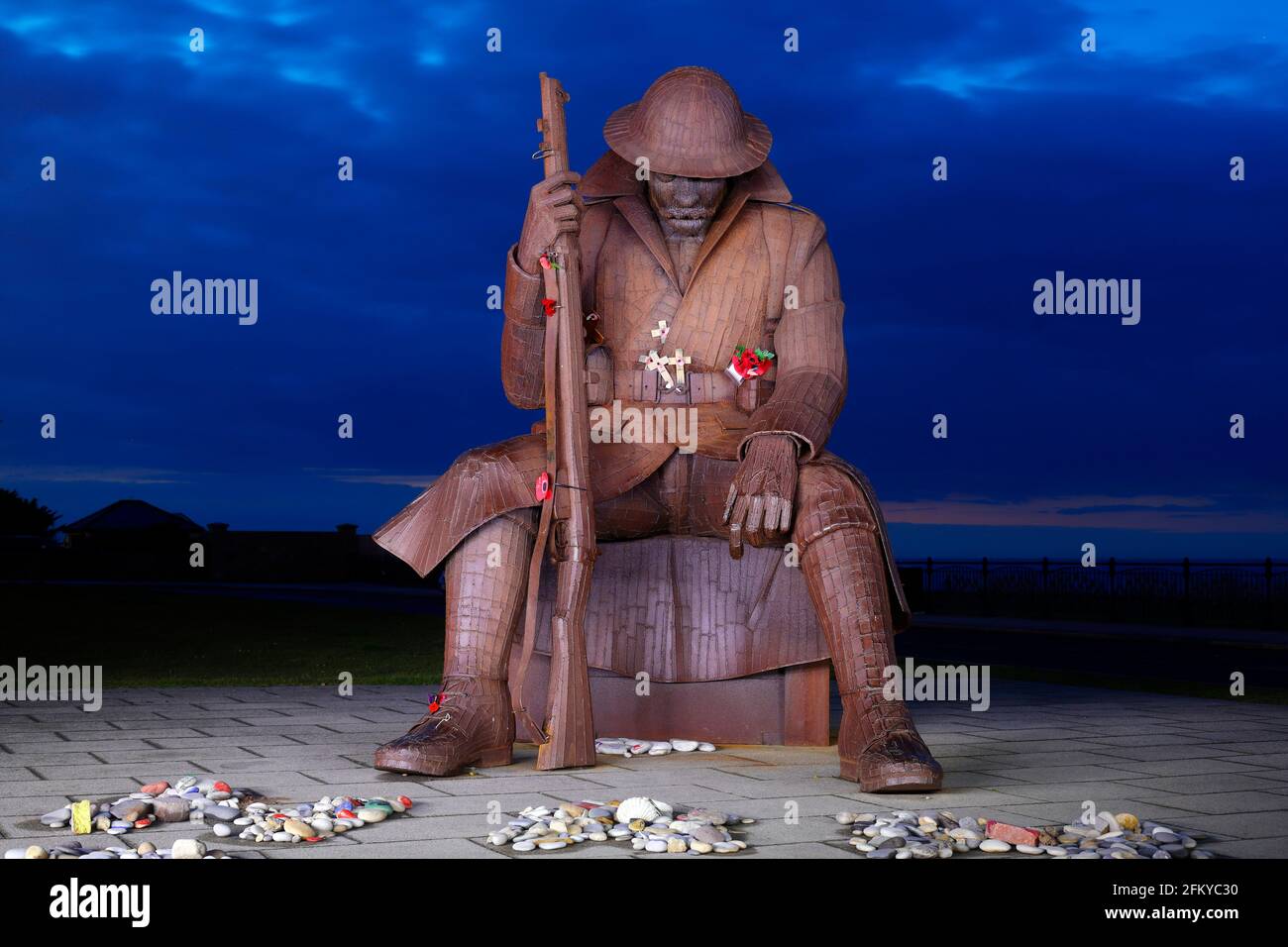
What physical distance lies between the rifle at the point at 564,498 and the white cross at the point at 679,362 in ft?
1.76

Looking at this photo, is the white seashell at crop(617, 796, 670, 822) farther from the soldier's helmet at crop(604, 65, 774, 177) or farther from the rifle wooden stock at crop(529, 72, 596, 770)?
the soldier's helmet at crop(604, 65, 774, 177)

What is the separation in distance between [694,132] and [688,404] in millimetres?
1039

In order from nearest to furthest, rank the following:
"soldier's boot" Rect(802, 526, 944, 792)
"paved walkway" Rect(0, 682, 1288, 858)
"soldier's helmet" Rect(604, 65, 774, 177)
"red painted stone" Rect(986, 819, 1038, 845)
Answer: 1. "red painted stone" Rect(986, 819, 1038, 845)
2. "paved walkway" Rect(0, 682, 1288, 858)
3. "soldier's boot" Rect(802, 526, 944, 792)
4. "soldier's helmet" Rect(604, 65, 774, 177)

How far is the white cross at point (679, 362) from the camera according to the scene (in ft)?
17.8

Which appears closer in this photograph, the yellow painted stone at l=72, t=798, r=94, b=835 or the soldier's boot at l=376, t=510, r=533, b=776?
the yellow painted stone at l=72, t=798, r=94, b=835

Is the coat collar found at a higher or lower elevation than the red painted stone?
higher

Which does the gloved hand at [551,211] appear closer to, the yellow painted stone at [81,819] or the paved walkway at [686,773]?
the paved walkway at [686,773]

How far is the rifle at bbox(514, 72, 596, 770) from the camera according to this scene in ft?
15.6

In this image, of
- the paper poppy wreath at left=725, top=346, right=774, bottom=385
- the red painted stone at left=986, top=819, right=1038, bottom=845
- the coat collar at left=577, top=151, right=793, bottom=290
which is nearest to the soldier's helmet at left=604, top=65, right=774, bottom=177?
the coat collar at left=577, top=151, right=793, bottom=290

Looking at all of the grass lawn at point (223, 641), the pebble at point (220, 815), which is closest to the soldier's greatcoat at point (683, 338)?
the pebble at point (220, 815)

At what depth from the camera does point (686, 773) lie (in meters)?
4.74

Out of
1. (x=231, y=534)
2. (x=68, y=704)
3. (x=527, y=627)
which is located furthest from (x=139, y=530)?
(x=527, y=627)

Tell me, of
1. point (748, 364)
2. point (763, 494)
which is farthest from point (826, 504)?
point (748, 364)
